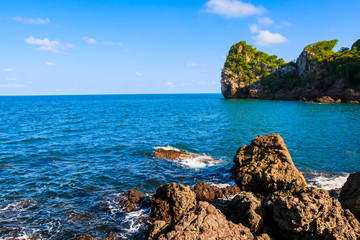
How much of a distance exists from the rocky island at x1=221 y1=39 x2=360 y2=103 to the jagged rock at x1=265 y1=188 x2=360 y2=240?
71508 millimetres

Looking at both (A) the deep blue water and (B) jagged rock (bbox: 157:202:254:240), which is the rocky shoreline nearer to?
(B) jagged rock (bbox: 157:202:254:240)

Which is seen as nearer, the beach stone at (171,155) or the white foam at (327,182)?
the white foam at (327,182)

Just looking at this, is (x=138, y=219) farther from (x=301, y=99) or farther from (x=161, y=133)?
(x=301, y=99)

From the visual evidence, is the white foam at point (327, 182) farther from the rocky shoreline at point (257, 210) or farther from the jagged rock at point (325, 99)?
the jagged rock at point (325, 99)

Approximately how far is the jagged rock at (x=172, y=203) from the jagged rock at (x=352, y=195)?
661 centimetres

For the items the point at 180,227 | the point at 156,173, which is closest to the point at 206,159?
the point at 156,173

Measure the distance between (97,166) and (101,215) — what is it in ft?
27.8

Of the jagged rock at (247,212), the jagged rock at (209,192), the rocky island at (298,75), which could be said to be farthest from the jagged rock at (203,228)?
the rocky island at (298,75)

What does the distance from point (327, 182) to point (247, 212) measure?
887 centimetres

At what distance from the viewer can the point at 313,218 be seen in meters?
8.15

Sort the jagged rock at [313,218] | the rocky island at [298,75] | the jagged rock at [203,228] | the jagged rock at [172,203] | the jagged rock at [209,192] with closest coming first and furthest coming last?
1. the jagged rock at [203,228]
2. the jagged rock at [313,218]
3. the jagged rock at [172,203]
4. the jagged rock at [209,192]
5. the rocky island at [298,75]

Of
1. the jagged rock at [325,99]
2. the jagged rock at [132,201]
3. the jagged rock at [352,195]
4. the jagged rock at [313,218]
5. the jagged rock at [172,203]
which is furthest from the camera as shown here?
the jagged rock at [325,99]

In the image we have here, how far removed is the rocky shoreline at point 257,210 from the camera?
301 inches

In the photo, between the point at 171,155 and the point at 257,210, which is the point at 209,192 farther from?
the point at 171,155
